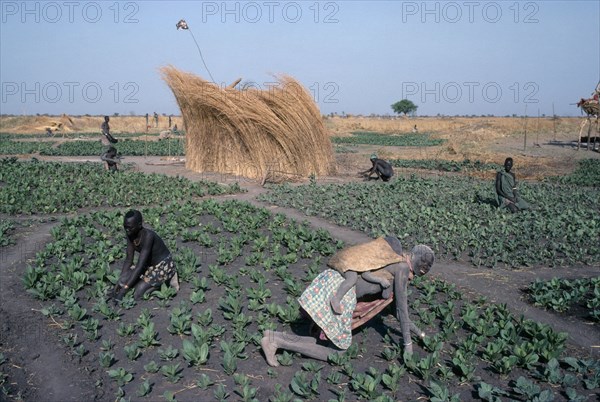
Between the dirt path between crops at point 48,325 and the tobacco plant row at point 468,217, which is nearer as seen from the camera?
the dirt path between crops at point 48,325

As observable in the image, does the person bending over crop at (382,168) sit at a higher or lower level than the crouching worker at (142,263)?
higher

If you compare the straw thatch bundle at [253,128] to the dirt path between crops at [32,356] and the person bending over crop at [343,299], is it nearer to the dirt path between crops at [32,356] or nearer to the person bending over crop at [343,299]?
the dirt path between crops at [32,356]

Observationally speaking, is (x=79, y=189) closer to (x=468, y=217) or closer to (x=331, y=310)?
(x=468, y=217)

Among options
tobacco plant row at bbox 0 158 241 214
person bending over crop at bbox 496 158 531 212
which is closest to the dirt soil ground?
tobacco plant row at bbox 0 158 241 214

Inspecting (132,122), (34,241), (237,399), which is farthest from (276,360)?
(132,122)

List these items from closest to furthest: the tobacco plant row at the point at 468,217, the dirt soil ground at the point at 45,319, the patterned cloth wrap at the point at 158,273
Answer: the dirt soil ground at the point at 45,319, the patterned cloth wrap at the point at 158,273, the tobacco plant row at the point at 468,217

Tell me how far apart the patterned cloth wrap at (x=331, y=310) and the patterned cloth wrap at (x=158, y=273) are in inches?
80.0

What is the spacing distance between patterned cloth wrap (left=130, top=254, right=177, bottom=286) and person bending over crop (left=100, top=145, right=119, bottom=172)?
27.9 feet

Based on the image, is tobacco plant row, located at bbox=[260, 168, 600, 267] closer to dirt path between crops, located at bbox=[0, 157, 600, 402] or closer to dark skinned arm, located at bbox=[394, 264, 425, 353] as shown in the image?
dirt path between crops, located at bbox=[0, 157, 600, 402]

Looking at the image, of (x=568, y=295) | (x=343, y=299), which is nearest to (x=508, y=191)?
(x=568, y=295)

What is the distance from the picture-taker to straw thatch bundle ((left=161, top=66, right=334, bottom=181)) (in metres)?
13.8

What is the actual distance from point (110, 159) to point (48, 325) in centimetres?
902

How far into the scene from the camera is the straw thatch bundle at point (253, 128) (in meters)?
13.8

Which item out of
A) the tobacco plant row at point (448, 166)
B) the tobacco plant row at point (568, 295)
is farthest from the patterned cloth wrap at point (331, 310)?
the tobacco plant row at point (448, 166)
